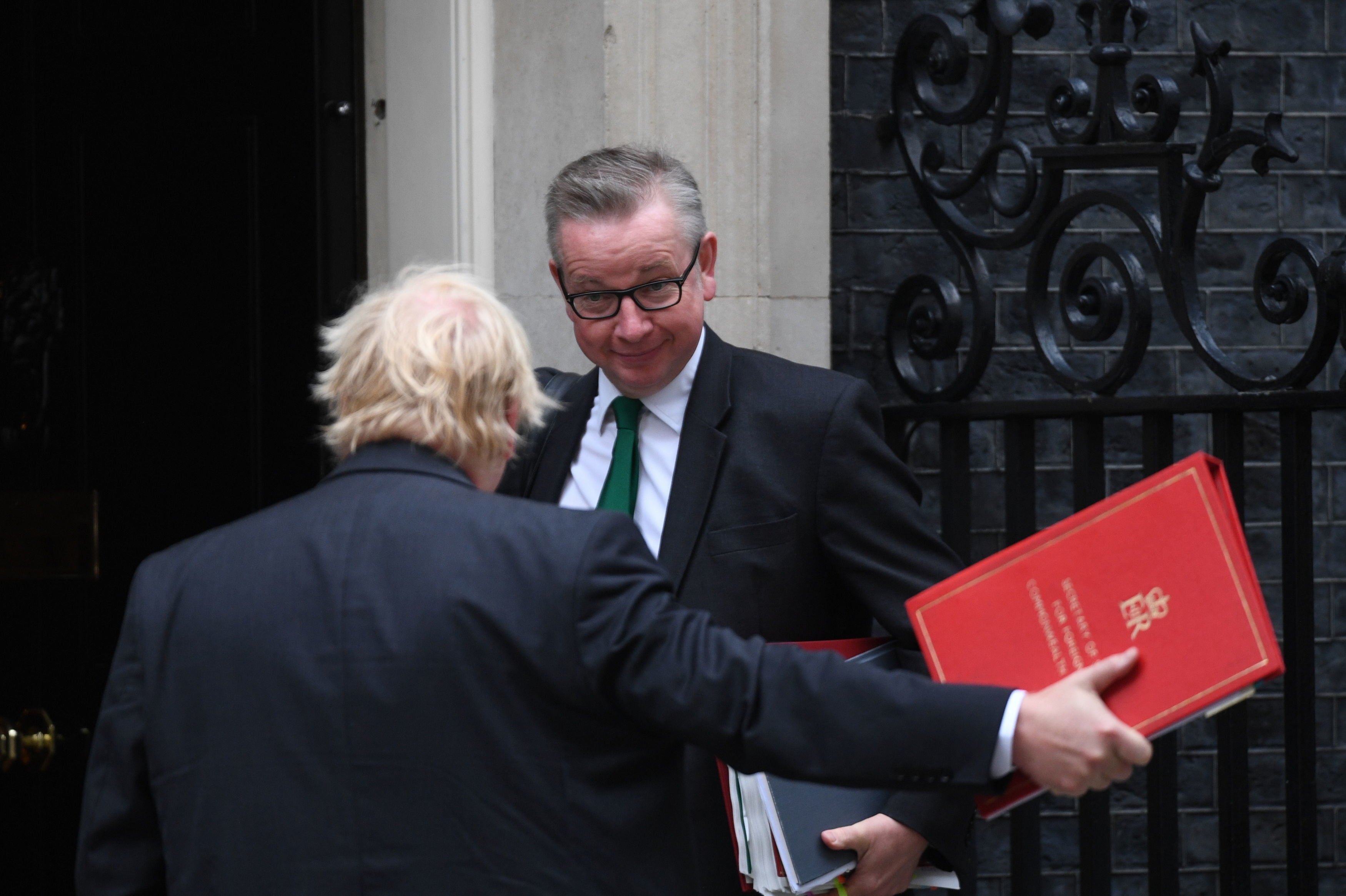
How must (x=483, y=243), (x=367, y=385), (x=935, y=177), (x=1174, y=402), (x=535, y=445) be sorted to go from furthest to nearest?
(x=935, y=177) → (x=483, y=243) → (x=1174, y=402) → (x=535, y=445) → (x=367, y=385)

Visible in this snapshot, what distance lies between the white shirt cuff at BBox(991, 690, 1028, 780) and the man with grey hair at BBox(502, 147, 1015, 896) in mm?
536

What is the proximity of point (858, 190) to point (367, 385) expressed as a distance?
2369 millimetres

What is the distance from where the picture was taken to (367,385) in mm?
2006

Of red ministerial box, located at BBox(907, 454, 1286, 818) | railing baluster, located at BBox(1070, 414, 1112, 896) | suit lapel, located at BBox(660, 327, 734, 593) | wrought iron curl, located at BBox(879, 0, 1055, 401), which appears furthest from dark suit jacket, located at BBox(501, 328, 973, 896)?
wrought iron curl, located at BBox(879, 0, 1055, 401)

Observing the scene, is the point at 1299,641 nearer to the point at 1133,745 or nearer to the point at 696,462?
the point at 696,462

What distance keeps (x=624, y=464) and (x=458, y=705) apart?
3.02ft

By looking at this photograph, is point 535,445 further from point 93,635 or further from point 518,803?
point 93,635

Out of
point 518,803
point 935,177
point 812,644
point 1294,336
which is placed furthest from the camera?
point 1294,336

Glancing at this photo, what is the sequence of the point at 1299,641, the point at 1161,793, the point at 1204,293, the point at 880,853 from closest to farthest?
1. the point at 880,853
2. the point at 1299,641
3. the point at 1161,793
4. the point at 1204,293

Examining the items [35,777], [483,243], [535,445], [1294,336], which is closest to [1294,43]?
[1294,336]

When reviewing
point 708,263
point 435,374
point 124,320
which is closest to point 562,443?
point 708,263

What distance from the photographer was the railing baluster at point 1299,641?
3135 mm

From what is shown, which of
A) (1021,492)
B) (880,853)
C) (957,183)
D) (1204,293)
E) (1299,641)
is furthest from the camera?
(1204,293)

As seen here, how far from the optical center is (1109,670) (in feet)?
6.23
